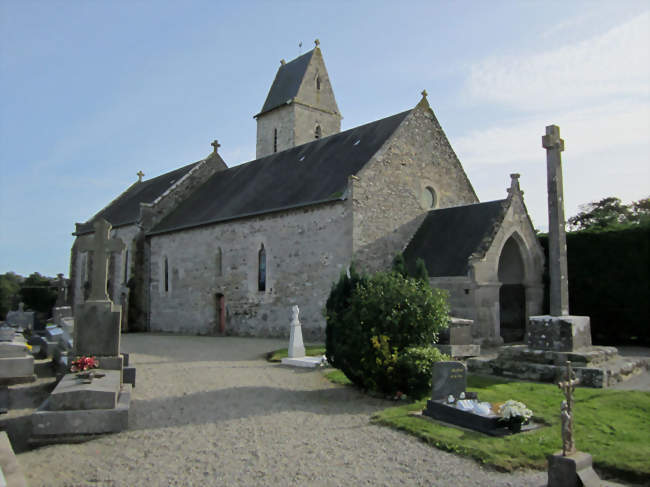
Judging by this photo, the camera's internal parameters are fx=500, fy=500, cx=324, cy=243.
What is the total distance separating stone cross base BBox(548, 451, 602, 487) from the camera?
4.51 m

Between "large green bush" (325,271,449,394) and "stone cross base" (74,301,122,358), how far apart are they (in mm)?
3968

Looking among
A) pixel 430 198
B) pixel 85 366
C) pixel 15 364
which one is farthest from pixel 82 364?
pixel 430 198

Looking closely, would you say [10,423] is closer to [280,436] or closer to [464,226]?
[280,436]

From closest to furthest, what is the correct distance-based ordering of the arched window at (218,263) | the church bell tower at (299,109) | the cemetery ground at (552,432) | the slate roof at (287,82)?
the cemetery ground at (552,432) < the arched window at (218,263) < the church bell tower at (299,109) < the slate roof at (287,82)

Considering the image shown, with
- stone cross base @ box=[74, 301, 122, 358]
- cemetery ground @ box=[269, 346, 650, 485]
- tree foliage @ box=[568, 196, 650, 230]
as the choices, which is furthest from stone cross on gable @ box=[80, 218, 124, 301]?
tree foliage @ box=[568, 196, 650, 230]

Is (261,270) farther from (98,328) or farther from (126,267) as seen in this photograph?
(98,328)

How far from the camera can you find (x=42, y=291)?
38.8 metres

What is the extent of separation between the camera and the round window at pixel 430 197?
20.1 m

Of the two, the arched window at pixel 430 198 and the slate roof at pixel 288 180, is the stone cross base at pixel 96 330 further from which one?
the arched window at pixel 430 198

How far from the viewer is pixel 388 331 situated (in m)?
8.71

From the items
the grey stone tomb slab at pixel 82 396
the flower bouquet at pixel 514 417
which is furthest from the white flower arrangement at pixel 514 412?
the grey stone tomb slab at pixel 82 396

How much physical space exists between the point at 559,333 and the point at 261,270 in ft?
41.7

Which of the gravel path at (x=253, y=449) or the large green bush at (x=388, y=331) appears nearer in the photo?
the gravel path at (x=253, y=449)

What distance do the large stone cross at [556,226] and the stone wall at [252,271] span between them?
741 centimetres
